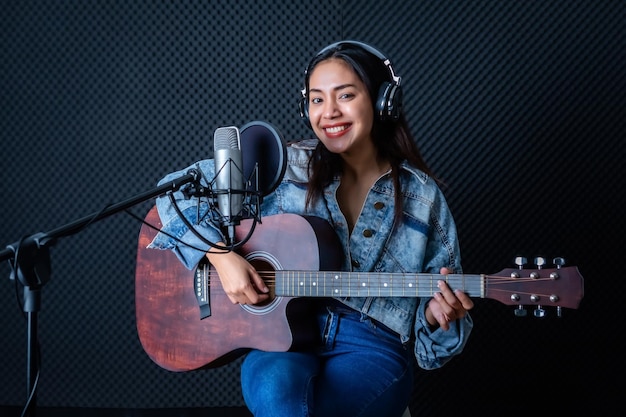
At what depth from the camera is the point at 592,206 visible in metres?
2.99

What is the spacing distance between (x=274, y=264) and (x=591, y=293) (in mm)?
1661

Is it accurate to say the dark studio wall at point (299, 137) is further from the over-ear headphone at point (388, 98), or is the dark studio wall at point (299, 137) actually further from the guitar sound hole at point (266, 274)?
the guitar sound hole at point (266, 274)

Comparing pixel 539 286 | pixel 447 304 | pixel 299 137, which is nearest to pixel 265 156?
pixel 447 304

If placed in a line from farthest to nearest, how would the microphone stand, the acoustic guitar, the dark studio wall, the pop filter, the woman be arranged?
1. the dark studio wall
2. the woman
3. the acoustic guitar
4. the pop filter
5. the microphone stand

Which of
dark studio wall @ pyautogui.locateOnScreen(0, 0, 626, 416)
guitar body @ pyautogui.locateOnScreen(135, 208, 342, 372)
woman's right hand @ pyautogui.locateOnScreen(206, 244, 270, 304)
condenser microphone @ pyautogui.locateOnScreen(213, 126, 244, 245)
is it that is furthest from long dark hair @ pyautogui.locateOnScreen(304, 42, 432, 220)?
Answer: dark studio wall @ pyautogui.locateOnScreen(0, 0, 626, 416)

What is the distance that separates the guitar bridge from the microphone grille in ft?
2.11

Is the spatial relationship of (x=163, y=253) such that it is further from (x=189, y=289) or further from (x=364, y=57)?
(x=364, y=57)

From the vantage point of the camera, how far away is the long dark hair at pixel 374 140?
2.07 m

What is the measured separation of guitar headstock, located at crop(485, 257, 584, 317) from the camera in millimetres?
1745

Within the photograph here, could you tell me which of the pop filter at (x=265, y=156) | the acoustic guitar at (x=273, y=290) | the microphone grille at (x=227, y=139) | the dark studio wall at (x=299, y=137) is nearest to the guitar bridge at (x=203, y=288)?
the acoustic guitar at (x=273, y=290)

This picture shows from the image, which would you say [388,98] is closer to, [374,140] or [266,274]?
[374,140]

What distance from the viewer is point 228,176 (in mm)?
1525

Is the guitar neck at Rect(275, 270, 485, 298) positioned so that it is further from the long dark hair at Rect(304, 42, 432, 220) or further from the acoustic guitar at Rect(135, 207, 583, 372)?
the long dark hair at Rect(304, 42, 432, 220)

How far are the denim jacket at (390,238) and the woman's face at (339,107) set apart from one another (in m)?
0.15
